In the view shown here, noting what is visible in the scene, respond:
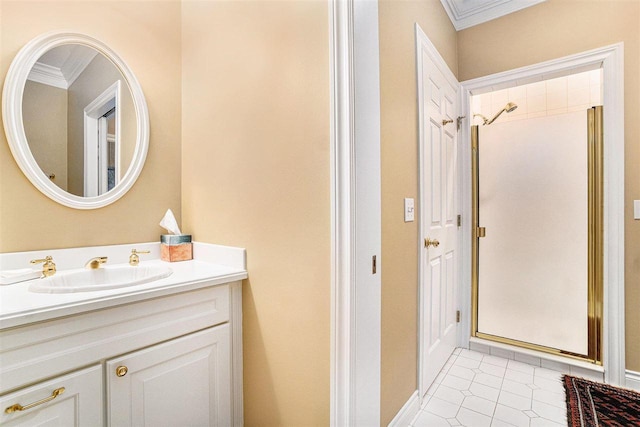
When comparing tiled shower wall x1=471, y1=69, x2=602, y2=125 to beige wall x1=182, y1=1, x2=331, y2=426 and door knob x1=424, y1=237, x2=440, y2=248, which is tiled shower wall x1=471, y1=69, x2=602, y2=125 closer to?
door knob x1=424, y1=237, x2=440, y2=248

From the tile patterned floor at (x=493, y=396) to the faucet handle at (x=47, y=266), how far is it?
1.77 meters

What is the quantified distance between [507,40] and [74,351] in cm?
289

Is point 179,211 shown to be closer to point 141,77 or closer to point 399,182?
point 141,77

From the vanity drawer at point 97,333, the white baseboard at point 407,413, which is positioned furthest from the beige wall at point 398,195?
the vanity drawer at point 97,333

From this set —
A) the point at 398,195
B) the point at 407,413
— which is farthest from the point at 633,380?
the point at 398,195

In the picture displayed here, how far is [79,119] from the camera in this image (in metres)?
1.40

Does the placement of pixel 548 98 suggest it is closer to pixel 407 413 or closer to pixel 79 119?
pixel 407 413

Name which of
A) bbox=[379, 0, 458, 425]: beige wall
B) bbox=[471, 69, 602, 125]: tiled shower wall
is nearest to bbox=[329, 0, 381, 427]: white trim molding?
bbox=[379, 0, 458, 425]: beige wall

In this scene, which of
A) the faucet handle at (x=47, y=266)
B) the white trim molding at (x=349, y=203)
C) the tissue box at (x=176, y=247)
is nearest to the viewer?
the white trim molding at (x=349, y=203)

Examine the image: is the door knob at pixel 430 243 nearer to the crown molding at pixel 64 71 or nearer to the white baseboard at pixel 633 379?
the white baseboard at pixel 633 379

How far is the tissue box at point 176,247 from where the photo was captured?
1.53 m

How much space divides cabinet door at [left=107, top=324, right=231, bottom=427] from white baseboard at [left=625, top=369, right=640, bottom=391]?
2.23 metres

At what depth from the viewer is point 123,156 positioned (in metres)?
1.51

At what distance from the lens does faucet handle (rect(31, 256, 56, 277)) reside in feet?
3.83
